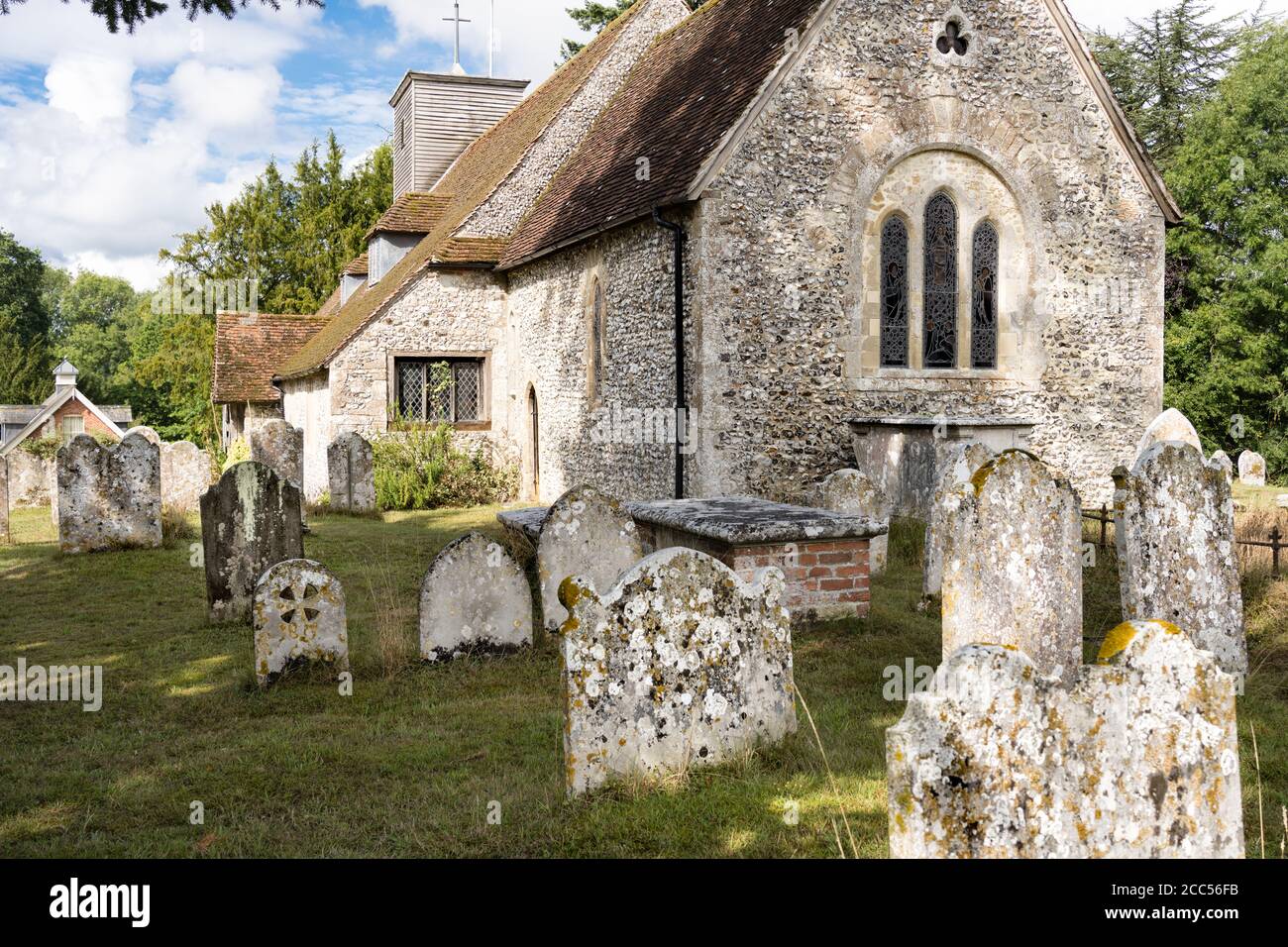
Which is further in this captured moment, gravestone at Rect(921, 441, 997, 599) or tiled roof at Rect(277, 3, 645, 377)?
tiled roof at Rect(277, 3, 645, 377)

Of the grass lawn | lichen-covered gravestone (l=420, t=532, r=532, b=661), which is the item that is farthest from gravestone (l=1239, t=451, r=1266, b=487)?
lichen-covered gravestone (l=420, t=532, r=532, b=661)

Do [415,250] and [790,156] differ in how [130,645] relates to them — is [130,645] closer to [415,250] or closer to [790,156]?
[790,156]

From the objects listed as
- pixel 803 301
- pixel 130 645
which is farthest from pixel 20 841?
pixel 803 301

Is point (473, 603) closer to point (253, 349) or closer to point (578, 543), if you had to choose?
point (578, 543)

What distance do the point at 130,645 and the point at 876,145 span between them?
35.8 ft

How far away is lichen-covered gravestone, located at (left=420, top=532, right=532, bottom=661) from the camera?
25.7 feet

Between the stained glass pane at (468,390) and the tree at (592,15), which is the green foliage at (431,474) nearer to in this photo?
the stained glass pane at (468,390)

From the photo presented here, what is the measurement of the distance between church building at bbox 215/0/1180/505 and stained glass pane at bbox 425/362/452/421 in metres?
3.62

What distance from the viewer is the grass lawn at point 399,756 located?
4684mm

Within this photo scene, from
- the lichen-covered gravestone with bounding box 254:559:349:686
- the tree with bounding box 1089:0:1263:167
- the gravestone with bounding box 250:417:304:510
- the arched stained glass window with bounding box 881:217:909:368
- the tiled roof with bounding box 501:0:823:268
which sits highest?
the tree with bounding box 1089:0:1263:167

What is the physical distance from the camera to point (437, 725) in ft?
21.4

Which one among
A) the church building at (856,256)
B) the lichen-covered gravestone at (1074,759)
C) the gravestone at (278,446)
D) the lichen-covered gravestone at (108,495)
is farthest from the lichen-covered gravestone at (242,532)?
the gravestone at (278,446)

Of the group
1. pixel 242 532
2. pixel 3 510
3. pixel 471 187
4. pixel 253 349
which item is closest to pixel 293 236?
pixel 253 349

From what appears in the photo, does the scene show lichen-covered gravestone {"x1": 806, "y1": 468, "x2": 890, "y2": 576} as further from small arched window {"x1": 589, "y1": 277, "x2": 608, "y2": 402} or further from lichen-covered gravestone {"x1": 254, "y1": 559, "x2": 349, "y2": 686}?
small arched window {"x1": 589, "y1": 277, "x2": 608, "y2": 402}
